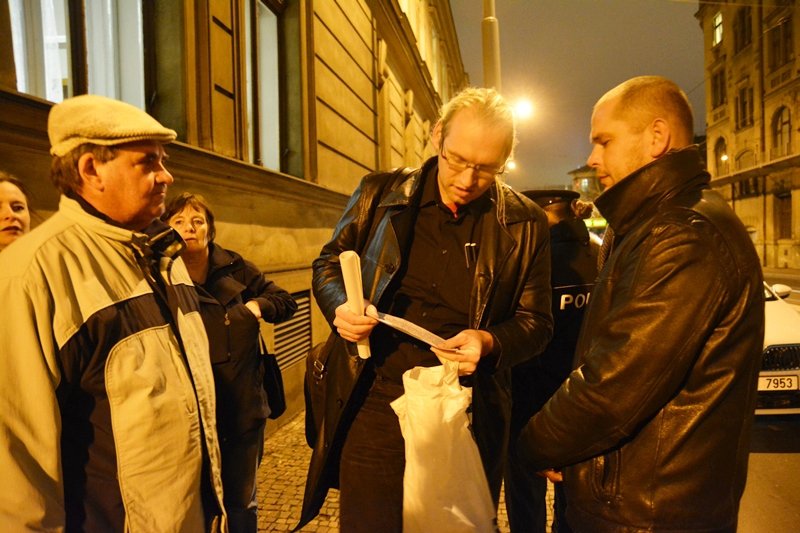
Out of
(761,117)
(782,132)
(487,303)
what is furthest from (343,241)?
(761,117)

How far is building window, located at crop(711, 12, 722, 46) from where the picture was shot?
111 ft

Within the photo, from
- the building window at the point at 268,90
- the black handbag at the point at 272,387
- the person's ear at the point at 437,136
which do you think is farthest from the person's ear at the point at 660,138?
the building window at the point at 268,90

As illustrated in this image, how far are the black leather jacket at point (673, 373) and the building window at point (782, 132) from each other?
33.5 meters

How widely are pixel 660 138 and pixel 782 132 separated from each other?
34392 mm

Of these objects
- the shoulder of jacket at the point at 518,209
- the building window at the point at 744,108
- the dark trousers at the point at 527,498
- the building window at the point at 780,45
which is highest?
the building window at the point at 780,45

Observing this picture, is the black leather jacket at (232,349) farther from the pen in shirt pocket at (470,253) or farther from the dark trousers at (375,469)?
the pen in shirt pocket at (470,253)

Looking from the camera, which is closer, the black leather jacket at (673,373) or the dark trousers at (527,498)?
the black leather jacket at (673,373)

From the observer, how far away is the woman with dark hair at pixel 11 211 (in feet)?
6.80

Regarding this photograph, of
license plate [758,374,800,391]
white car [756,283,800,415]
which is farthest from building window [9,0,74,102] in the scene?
license plate [758,374,800,391]

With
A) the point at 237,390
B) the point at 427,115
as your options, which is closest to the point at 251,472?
the point at 237,390

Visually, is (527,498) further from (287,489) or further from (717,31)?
(717,31)

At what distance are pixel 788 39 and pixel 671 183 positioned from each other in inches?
1362

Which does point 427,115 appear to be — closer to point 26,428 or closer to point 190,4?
point 190,4

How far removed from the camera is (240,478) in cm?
251
